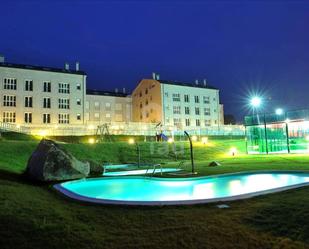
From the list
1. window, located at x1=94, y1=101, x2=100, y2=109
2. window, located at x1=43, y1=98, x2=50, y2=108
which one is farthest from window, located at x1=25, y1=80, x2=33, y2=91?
window, located at x1=94, y1=101, x2=100, y2=109

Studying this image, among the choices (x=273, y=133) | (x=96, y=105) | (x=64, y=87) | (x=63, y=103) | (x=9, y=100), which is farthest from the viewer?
(x=96, y=105)

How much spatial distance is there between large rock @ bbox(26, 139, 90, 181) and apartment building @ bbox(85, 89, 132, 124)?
35.1m

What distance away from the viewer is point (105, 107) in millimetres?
50156

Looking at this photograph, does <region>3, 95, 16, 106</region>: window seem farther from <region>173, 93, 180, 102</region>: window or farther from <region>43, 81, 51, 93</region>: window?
<region>173, 93, 180, 102</region>: window

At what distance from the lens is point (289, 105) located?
8981 centimetres

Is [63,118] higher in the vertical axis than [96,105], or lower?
lower

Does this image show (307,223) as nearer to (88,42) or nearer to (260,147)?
(260,147)

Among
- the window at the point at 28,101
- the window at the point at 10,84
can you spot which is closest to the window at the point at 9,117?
the window at the point at 28,101

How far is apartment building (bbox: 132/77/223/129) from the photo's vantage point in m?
48.3

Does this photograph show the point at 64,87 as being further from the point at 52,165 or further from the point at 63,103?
the point at 52,165

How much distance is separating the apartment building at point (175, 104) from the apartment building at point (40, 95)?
42.8 feet

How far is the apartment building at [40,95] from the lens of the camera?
3738 cm

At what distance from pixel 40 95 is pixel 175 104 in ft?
72.3

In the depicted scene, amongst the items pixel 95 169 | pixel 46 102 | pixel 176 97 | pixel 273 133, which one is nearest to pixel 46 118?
pixel 46 102
